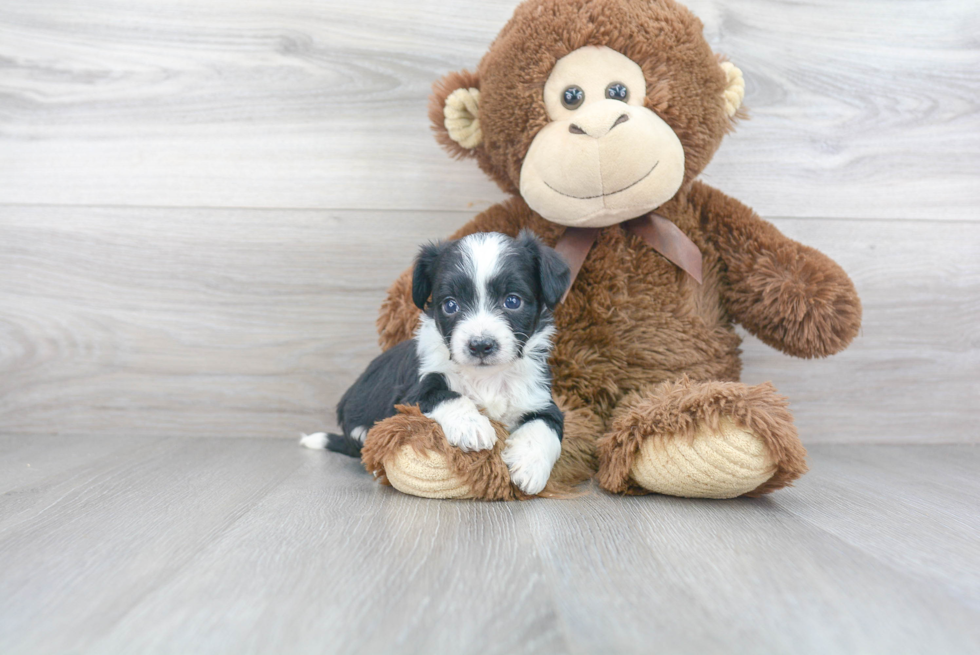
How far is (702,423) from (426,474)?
21.2 inches

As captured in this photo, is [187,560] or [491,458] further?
[491,458]

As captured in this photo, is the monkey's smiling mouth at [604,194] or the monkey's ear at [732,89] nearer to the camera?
the monkey's smiling mouth at [604,194]

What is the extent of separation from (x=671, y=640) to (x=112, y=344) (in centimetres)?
193

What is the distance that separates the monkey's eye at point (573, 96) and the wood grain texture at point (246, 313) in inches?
24.0

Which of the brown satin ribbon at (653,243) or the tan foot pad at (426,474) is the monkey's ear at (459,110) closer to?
the brown satin ribbon at (653,243)

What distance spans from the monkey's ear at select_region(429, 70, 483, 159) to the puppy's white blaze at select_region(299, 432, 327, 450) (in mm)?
904

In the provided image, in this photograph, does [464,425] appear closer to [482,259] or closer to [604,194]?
[482,259]

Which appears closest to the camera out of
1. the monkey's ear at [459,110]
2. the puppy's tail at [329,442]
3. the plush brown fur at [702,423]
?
the plush brown fur at [702,423]

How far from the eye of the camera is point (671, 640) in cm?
77

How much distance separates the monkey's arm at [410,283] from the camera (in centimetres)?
177

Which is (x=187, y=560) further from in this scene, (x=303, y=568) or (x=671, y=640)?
(x=671, y=640)

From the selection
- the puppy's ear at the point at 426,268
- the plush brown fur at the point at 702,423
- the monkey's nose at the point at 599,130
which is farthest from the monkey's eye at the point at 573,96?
the plush brown fur at the point at 702,423

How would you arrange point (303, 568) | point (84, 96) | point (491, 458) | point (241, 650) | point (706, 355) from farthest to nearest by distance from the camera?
point (84, 96)
point (706, 355)
point (491, 458)
point (303, 568)
point (241, 650)

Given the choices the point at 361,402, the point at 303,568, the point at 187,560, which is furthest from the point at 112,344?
the point at 303,568
